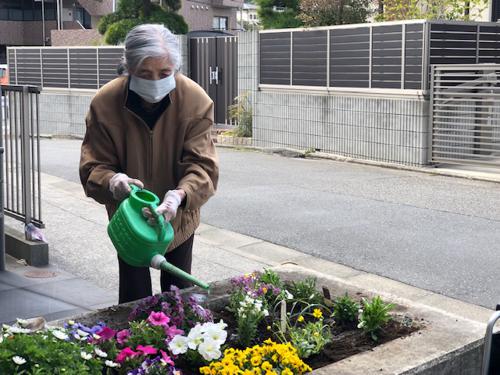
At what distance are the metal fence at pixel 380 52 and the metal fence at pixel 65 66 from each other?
578cm

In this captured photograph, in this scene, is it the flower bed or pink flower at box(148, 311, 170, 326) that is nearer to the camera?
the flower bed

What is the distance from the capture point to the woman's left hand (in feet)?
9.91

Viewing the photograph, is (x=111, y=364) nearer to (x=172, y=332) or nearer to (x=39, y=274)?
(x=172, y=332)

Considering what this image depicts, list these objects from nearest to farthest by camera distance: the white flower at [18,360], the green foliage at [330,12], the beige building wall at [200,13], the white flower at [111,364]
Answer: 1. the white flower at [18,360]
2. the white flower at [111,364]
3. the green foliage at [330,12]
4. the beige building wall at [200,13]

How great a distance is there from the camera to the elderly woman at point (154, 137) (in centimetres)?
333

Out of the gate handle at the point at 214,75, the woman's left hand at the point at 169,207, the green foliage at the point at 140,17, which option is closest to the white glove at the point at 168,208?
the woman's left hand at the point at 169,207

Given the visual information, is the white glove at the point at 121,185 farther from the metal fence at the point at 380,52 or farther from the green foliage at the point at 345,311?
the metal fence at the point at 380,52

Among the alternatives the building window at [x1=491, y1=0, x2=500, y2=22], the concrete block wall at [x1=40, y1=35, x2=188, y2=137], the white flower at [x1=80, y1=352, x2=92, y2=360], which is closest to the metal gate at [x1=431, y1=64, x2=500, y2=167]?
the building window at [x1=491, y1=0, x2=500, y2=22]

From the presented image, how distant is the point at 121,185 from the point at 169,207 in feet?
0.74

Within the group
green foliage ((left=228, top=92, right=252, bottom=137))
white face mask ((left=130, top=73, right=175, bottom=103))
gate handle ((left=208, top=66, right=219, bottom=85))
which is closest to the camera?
white face mask ((left=130, top=73, right=175, bottom=103))

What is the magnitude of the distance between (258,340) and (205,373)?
53 centimetres

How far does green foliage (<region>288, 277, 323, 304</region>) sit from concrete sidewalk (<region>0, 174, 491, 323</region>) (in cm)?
61

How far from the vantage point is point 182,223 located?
3.55m

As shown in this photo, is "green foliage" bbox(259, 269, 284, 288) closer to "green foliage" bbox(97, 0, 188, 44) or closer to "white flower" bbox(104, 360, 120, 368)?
"white flower" bbox(104, 360, 120, 368)
